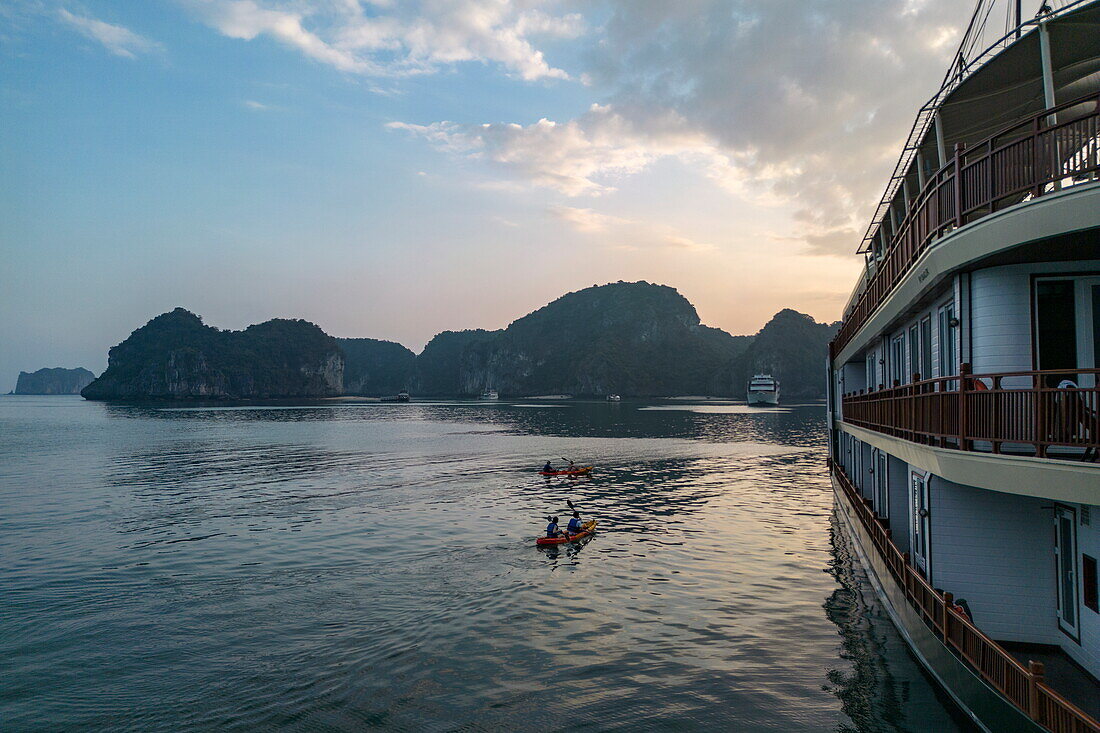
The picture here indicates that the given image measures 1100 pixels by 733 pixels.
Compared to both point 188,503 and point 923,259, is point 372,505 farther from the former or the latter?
point 923,259

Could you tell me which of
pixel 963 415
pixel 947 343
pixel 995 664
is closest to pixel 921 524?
pixel 947 343

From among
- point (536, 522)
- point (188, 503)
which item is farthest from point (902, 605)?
point (188, 503)

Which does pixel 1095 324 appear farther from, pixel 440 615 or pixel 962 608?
pixel 440 615

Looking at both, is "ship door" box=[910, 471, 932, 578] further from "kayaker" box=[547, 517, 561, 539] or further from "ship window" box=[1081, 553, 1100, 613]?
"kayaker" box=[547, 517, 561, 539]

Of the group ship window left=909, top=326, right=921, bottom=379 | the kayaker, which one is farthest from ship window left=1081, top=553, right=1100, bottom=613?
the kayaker

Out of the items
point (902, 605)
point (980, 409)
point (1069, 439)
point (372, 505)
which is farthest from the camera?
point (372, 505)

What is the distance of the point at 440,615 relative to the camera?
64.4 ft

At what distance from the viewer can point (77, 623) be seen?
→ 19.8 metres

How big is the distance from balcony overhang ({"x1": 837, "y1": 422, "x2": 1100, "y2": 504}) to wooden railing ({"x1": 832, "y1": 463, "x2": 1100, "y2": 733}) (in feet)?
6.99

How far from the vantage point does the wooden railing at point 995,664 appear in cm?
812

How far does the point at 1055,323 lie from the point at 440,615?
16.8 m

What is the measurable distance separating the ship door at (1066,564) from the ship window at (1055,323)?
2533mm

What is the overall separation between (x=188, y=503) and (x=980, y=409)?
1709 inches

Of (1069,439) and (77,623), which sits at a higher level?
(1069,439)
